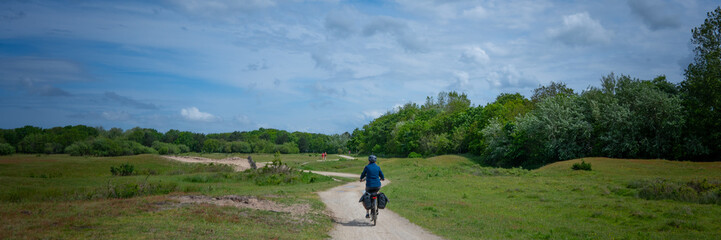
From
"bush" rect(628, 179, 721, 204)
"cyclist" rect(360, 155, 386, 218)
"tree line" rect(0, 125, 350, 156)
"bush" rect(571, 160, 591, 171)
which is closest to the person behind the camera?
"cyclist" rect(360, 155, 386, 218)

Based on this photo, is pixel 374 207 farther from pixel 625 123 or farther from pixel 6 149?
pixel 625 123

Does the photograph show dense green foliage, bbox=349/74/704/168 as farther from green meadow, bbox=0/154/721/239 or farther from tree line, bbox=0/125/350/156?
tree line, bbox=0/125/350/156

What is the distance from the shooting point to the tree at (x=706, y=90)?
39.8 metres

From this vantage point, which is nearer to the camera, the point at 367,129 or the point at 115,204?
the point at 115,204

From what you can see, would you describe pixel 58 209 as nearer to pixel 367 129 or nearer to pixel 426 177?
pixel 426 177

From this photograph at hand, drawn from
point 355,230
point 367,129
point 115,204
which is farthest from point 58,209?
point 367,129

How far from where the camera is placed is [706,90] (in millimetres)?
41031

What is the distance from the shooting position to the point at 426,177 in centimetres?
3678

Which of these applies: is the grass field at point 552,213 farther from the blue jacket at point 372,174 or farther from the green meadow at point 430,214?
the blue jacket at point 372,174

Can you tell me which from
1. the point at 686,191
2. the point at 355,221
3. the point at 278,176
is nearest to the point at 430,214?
the point at 355,221

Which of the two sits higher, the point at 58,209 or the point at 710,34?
the point at 710,34

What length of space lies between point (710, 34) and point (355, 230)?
5001 cm

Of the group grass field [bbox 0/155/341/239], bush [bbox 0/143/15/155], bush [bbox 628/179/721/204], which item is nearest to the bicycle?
grass field [bbox 0/155/341/239]

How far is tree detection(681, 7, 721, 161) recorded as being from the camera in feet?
131
